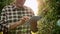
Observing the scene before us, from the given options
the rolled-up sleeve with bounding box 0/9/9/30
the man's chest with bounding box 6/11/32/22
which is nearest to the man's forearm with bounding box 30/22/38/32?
the man's chest with bounding box 6/11/32/22

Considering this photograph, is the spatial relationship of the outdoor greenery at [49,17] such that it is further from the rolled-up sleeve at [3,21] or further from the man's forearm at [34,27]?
the rolled-up sleeve at [3,21]

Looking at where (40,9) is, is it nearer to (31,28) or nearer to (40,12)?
(40,12)

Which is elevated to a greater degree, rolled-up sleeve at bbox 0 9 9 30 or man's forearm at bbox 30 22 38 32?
rolled-up sleeve at bbox 0 9 9 30

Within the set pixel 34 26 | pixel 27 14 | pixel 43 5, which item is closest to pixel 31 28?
pixel 34 26

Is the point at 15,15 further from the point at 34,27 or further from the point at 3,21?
the point at 34,27

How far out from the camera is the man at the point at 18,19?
2158mm

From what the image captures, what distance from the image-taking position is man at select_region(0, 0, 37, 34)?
7.08 ft

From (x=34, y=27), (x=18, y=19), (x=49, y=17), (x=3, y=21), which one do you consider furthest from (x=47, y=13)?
(x=3, y=21)

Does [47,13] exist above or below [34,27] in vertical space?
above

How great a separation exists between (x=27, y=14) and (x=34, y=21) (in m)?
0.12

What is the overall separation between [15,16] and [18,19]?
0.05 meters

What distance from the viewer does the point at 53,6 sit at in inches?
83.5

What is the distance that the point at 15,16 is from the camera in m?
2.18

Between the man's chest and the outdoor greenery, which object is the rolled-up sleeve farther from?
the outdoor greenery
